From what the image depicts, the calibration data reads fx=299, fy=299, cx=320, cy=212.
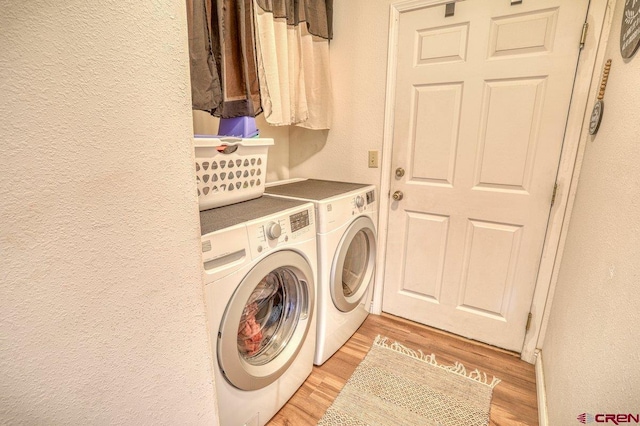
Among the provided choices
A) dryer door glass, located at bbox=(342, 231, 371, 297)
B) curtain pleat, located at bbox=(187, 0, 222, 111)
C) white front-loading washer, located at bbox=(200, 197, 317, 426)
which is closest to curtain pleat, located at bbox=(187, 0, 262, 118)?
curtain pleat, located at bbox=(187, 0, 222, 111)

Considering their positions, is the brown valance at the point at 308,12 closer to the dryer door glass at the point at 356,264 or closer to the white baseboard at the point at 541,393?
the dryer door glass at the point at 356,264

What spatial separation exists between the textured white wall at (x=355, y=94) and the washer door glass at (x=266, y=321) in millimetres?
963

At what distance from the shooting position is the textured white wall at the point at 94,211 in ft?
1.26

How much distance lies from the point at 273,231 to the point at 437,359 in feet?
4.23

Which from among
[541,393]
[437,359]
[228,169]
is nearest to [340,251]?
[228,169]

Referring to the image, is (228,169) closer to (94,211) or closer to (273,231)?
(273,231)

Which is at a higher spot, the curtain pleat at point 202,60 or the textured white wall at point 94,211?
the curtain pleat at point 202,60

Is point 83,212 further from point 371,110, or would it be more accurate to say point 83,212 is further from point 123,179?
point 371,110

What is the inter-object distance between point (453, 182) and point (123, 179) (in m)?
1.67

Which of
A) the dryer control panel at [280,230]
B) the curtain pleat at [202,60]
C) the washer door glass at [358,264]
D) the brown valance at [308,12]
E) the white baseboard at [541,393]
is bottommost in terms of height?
the white baseboard at [541,393]

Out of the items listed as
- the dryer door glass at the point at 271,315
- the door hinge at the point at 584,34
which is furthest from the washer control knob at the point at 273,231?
the door hinge at the point at 584,34

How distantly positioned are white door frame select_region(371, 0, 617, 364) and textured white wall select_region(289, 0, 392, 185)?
2.0 inches

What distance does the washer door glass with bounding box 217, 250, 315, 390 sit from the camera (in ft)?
3.27

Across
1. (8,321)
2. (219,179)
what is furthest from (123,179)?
(219,179)
